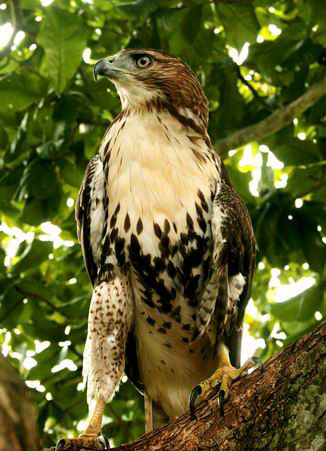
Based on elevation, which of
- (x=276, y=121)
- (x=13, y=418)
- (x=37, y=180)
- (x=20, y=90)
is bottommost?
(x=13, y=418)

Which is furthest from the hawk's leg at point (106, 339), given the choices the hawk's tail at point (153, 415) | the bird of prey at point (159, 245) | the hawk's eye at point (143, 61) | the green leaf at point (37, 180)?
the green leaf at point (37, 180)

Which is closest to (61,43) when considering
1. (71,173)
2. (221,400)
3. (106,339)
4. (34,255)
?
(71,173)

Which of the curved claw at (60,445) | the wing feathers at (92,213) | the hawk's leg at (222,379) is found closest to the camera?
the hawk's leg at (222,379)

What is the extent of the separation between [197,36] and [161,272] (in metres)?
2.15

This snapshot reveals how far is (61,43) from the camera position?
5.34 m

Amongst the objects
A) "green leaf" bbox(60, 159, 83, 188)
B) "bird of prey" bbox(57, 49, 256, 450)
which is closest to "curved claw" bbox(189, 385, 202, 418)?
"bird of prey" bbox(57, 49, 256, 450)

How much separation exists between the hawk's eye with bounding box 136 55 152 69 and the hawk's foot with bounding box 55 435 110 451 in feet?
7.27

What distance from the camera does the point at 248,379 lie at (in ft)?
11.0

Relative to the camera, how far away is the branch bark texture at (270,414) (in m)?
2.79

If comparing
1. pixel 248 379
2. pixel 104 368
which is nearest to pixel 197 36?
pixel 104 368

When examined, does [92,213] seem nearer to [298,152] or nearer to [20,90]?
[20,90]

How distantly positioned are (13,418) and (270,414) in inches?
67.4

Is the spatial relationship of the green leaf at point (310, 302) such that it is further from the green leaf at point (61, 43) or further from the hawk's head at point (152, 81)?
the green leaf at point (61, 43)

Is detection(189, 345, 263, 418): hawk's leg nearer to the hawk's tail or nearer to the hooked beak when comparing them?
the hawk's tail
